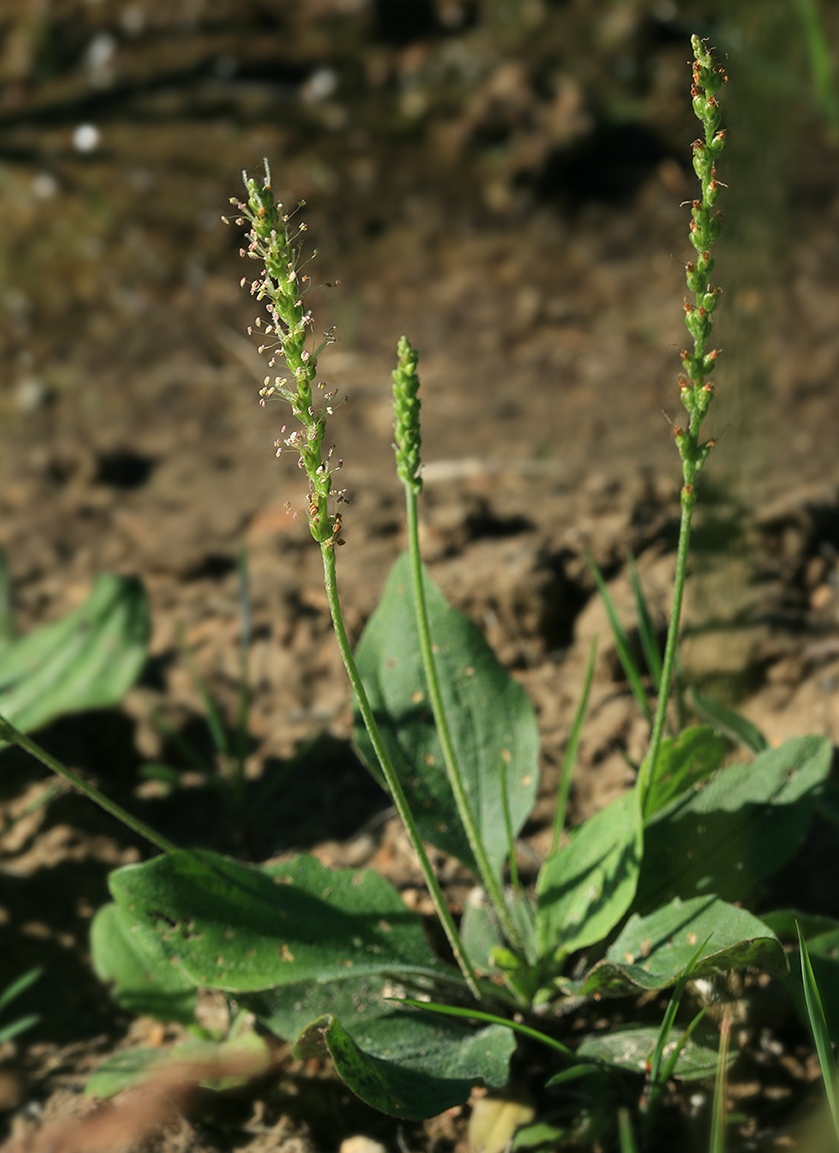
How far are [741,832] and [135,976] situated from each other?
3.66ft

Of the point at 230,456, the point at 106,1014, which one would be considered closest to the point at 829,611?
the point at 106,1014

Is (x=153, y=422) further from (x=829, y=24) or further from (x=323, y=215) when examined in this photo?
(x=829, y=24)

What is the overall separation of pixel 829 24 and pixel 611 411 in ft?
7.27

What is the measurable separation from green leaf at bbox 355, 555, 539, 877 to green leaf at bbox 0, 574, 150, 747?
2.48 ft

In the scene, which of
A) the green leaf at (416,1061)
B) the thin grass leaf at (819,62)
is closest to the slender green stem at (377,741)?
the green leaf at (416,1061)

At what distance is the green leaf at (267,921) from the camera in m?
1.80

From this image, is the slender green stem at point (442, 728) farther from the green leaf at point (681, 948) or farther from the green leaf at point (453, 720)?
the green leaf at point (681, 948)

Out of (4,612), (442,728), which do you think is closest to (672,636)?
(442,728)

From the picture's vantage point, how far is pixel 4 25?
5.71 metres

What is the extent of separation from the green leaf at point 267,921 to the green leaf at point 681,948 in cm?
29

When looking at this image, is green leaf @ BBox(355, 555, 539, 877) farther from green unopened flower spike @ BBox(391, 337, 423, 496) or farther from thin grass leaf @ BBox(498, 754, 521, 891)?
green unopened flower spike @ BBox(391, 337, 423, 496)

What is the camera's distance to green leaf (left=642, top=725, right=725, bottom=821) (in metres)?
1.86

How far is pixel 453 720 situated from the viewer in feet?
7.11

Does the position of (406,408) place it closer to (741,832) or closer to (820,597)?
(741,832)
